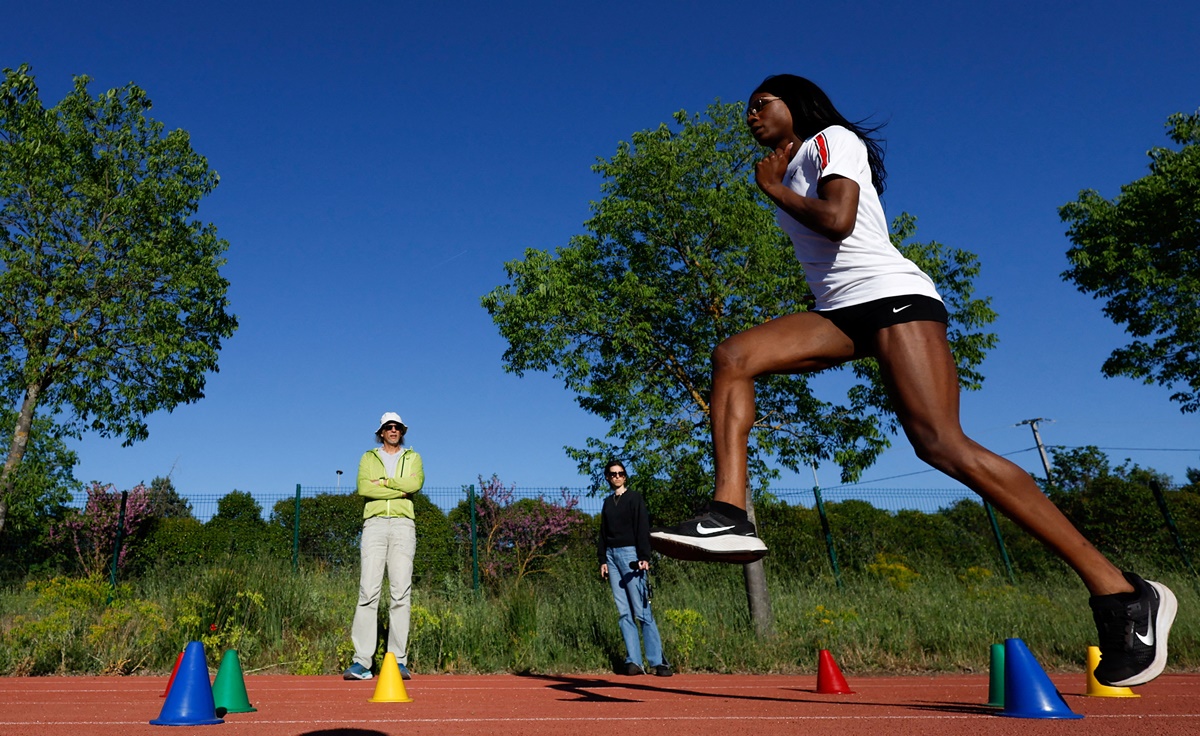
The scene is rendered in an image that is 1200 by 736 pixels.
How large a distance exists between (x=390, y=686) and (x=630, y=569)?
2.94m

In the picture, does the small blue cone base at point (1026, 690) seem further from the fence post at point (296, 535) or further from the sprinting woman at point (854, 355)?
the fence post at point (296, 535)

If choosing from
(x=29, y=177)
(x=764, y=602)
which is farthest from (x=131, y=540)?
(x=764, y=602)

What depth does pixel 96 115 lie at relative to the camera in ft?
62.6

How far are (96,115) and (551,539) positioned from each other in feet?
47.9

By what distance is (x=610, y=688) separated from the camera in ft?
22.1

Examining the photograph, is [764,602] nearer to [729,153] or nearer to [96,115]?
[729,153]

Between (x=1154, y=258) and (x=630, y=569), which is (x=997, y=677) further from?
(x=1154, y=258)

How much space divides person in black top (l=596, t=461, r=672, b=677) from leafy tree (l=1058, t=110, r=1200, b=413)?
18.0 m

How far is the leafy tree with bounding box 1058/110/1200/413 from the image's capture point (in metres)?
20.0

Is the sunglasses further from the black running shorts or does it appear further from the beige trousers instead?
the beige trousers

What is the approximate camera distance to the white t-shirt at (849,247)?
2.65m

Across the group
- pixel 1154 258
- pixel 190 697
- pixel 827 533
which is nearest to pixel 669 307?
pixel 827 533

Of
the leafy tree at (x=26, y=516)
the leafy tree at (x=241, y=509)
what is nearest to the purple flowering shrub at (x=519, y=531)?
the leafy tree at (x=241, y=509)

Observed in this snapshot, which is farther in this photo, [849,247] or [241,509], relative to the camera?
[241,509]
